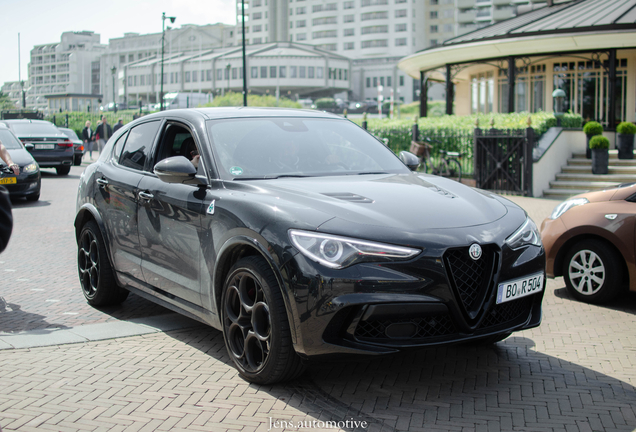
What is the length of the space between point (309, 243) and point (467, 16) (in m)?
122

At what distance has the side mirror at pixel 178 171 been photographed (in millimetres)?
4625

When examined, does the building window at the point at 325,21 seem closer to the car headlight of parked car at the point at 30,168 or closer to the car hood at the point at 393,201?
the car headlight of parked car at the point at 30,168

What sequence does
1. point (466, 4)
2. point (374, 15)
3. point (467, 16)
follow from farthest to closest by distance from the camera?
point (374, 15) < point (467, 16) < point (466, 4)

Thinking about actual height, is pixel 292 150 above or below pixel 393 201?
above

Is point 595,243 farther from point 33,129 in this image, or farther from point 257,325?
point 33,129

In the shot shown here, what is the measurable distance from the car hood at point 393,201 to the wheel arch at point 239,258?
0.30 m

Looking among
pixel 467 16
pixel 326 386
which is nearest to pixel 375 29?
pixel 467 16

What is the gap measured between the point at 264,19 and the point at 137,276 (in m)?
146

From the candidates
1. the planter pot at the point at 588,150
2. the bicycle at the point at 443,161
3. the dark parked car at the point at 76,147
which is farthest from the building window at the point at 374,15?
the bicycle at the point at 443,161

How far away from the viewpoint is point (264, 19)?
145 meters

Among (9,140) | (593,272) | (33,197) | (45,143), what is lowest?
(593,272)

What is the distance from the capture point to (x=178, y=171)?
15.1ft

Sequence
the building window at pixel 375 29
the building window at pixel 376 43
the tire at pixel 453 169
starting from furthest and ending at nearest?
1. the building window at pixel 376 43
2. the building window at pixel 375 29
3. the tire at pixel 453 169

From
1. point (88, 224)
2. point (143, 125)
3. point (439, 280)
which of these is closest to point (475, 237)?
point (439, 280)
